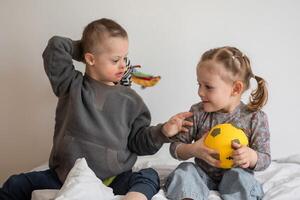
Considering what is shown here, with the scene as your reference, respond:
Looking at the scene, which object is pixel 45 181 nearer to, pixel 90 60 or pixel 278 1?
pixel 90 60

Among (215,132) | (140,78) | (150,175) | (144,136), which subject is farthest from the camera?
(140,78)

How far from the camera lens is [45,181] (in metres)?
1.28

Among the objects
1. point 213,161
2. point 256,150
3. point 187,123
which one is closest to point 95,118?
point 187,123

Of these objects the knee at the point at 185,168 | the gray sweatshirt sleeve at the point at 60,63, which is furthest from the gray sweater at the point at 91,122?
the knee at the point at 185,168

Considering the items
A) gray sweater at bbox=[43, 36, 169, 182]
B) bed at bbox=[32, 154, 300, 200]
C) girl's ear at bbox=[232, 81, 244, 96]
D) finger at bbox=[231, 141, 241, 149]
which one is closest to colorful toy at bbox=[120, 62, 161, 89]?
gray sweater at bbox=[43, 36, 169, 182]

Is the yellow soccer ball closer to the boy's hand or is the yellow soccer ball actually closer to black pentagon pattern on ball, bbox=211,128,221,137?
black pentagon pattern on ball, bbox=211,128,221,137

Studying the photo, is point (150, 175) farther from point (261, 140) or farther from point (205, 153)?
point (261, 140)

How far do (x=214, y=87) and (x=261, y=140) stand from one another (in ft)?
0.68

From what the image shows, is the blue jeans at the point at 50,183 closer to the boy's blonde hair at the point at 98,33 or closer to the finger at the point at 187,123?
the finger at the point at 187,123

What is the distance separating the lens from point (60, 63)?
49.9 inches

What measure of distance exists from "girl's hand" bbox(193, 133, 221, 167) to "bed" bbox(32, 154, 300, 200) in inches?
3.7

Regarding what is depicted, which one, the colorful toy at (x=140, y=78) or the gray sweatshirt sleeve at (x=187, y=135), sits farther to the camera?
the colorful toy at (x=140, y=78)

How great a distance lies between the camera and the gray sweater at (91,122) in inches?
49.9

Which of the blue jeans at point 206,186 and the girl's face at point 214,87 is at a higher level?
the girl's face at point 214,87
